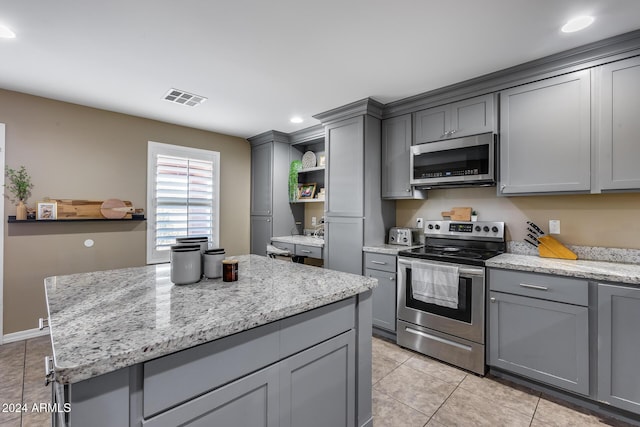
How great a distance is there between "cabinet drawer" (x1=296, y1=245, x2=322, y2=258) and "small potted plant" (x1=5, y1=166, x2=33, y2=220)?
2920 mm

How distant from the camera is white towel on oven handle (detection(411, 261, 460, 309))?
8.23ft

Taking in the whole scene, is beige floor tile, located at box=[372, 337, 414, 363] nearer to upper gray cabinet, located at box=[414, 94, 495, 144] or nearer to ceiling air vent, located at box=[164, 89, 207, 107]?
upper gray cabinet, located at box=[414, 94, 495, 144]

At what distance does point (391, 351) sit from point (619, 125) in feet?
8.31

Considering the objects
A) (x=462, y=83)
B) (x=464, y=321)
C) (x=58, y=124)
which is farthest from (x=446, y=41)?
(x=58, y=124)

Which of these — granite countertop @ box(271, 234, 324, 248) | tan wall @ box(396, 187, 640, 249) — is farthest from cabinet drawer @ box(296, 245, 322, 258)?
tan wall @ box(396, 187, 640, 249)

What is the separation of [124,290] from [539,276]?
103 inches

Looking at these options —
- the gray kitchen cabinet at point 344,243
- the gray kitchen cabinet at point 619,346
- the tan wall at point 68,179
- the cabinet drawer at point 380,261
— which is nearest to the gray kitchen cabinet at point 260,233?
the gray kitchen cabinet at point 344,243

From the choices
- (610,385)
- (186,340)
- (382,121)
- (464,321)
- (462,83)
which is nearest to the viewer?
(186,340)

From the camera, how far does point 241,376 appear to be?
1.06 m

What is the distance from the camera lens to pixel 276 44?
7.18 feet

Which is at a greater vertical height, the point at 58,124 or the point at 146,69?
the point at 146,69

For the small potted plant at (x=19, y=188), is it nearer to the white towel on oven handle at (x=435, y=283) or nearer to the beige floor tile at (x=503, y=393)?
the white towel on oven handle at (x=435, y=283)

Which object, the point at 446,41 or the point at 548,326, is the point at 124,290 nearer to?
the point at 446,41

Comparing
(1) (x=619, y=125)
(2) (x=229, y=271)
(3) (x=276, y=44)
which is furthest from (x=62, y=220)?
(1) (x=619, y=125)
